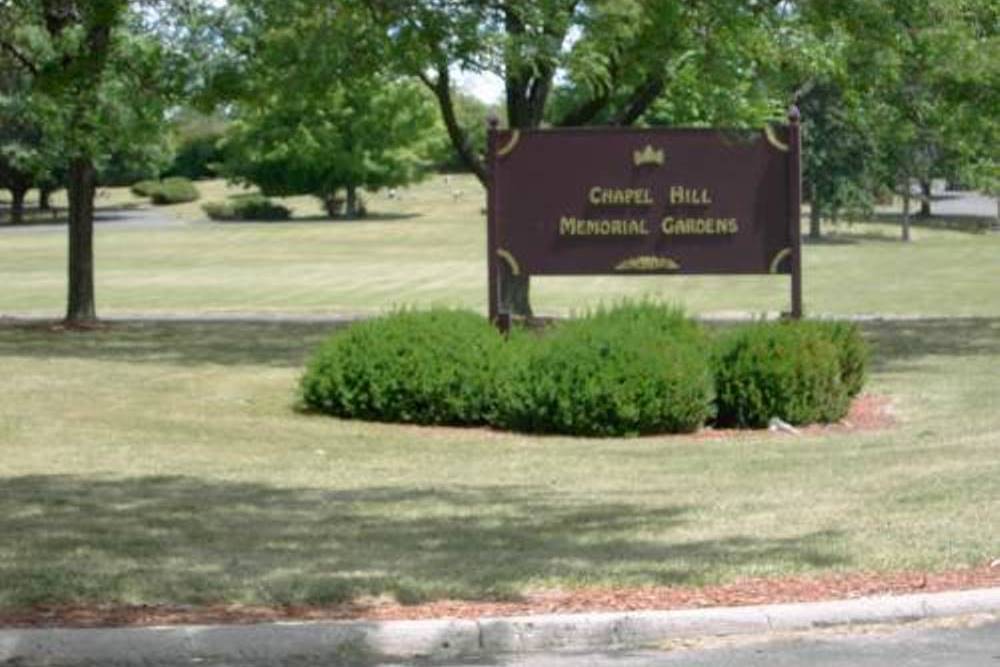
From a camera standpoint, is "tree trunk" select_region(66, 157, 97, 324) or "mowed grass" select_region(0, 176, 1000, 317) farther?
"mowed grass" select_region(0, 176, 1000, 317)

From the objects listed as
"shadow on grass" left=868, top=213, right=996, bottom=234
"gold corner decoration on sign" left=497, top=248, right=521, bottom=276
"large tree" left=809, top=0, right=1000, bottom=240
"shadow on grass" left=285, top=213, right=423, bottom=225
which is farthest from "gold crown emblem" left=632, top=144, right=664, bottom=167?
"shadow on grass" left=868, top=213, right=996, bottom=234

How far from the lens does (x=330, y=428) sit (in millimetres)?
16594

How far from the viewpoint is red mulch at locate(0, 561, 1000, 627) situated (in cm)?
776

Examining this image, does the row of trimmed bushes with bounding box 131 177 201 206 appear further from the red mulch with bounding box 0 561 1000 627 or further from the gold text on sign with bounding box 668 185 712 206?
the red mulch with bounding box 0 561 1000 627

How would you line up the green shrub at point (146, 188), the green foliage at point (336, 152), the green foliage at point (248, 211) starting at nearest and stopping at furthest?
Answer: the green foliage at point (336, 152), the green foliage at point (248, 211), the green shrub at point (146, 188)

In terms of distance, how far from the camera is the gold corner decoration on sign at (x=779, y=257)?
1880cm

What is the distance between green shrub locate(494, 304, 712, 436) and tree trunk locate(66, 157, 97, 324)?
39.2 feet

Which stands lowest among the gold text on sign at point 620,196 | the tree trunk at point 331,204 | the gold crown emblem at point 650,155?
the gold text on sign at point 620,196

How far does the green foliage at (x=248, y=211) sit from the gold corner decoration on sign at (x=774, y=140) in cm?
6570

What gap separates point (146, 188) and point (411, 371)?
83.6 metres

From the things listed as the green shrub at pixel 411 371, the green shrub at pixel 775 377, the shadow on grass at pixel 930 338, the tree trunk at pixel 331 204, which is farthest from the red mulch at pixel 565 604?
the tree trunk at pixel 331 204

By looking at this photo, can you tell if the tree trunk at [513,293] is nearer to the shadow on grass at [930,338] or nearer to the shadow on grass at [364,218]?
the shadow on grass at [930,338]

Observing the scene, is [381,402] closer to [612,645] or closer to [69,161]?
[612,645]

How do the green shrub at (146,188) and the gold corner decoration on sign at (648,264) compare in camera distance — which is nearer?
the gold corner decoration on sign at (648,264)
